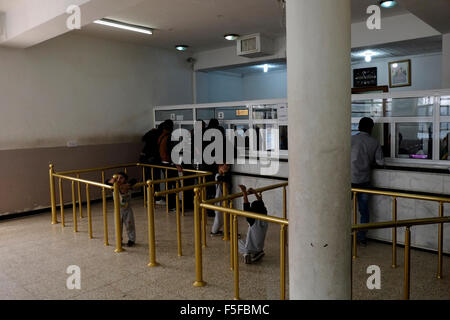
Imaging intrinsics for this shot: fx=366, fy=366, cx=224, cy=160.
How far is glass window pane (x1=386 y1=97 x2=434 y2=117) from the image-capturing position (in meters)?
4.75

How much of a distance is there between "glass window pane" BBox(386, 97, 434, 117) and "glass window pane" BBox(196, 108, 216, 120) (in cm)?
334

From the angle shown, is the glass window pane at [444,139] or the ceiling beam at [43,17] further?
the glass window pane at [444,139]

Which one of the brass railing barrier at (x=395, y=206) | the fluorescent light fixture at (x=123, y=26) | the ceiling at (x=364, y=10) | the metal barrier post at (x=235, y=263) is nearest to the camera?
the metal barrier post at (x=235, y=263)

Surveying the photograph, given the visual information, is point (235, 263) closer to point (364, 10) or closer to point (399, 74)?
point (364, 10)

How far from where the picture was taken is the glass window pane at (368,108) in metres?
5.18

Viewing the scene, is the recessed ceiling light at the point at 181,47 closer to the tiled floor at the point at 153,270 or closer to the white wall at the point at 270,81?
the white wall at the point at 270,81

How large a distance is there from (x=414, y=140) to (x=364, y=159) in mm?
780

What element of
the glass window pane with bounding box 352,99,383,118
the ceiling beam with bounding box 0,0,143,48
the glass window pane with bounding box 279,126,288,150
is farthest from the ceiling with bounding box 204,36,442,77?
the ceiling beam with bounding box 0,0,143,48

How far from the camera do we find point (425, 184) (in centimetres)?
459

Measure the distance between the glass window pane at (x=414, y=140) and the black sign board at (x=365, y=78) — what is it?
3589 mm

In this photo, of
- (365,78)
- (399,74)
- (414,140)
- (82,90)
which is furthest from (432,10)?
(82,90)

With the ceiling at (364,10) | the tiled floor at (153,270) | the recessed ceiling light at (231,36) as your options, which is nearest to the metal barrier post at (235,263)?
the tiled floor at (153,270)

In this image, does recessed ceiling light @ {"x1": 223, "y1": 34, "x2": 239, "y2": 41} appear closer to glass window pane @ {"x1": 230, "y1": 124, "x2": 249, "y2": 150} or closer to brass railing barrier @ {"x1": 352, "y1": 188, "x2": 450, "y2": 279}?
glass window pane @ {"x1": 230, "y1": 124, "x2": 249, "y2": 150}

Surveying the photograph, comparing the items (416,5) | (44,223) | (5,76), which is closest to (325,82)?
(416,5)
